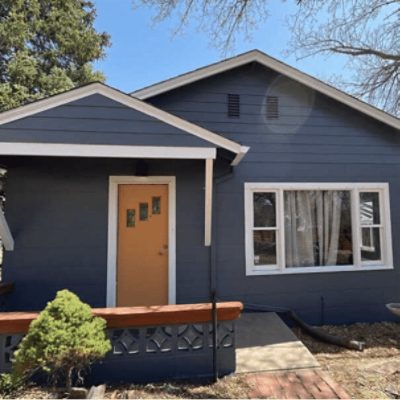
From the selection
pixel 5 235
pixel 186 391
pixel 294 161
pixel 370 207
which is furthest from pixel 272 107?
pixel 5 235

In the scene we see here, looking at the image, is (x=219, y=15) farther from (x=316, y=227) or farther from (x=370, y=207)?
(x=370, y=207)

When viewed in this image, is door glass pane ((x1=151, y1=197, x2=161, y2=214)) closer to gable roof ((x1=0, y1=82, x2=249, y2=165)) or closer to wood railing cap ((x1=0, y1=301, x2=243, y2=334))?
gable roof ((x1=0, y1=82, x2=249, y2=165))

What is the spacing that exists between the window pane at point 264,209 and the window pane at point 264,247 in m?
0.16

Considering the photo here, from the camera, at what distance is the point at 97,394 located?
2826 millimetres

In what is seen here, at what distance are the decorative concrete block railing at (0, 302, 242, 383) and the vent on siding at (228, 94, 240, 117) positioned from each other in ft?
11.4

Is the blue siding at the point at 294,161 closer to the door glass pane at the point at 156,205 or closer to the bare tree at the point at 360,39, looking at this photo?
the door glass pane at the point at 156,205

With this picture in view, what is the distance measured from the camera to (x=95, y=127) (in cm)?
375

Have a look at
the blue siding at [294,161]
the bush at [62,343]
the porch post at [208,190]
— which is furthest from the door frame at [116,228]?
the bush at [62,343]

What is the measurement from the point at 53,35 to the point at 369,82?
45.4 ft

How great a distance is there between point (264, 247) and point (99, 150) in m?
3.26

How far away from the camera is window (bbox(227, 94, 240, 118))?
5.50 metres

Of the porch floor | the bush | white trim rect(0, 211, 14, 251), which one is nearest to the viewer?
the bush

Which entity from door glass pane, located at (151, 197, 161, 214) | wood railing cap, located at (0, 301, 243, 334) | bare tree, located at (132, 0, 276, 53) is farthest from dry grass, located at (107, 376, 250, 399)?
bare tree, located at (132, 0, 276, 53)

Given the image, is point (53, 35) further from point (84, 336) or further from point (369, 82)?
point (84, 336)
